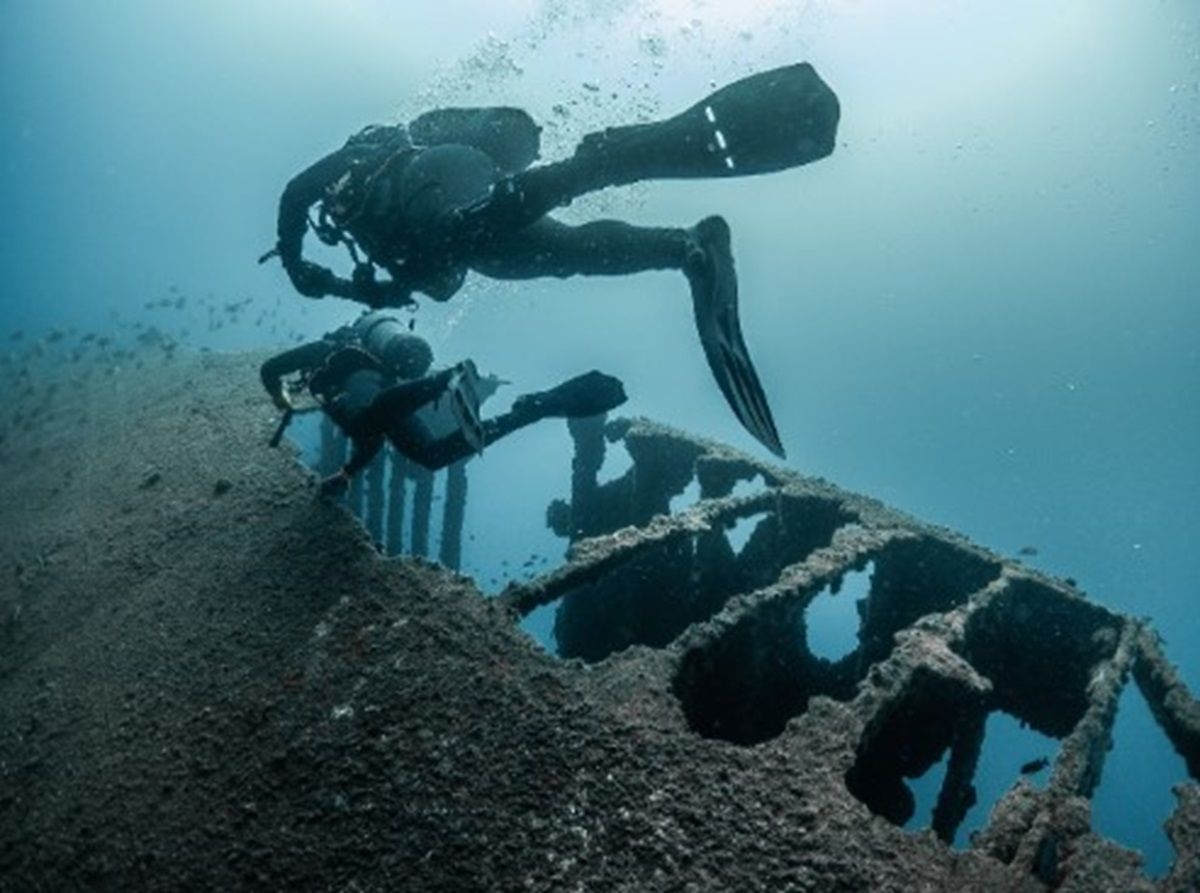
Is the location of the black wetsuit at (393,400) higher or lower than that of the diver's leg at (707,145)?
lower

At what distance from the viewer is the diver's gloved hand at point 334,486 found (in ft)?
12.6

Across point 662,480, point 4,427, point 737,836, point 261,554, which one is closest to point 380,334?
point 261,554

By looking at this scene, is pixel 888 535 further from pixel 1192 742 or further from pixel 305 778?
pixel 305 778

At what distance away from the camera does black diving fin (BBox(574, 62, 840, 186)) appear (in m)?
3.55

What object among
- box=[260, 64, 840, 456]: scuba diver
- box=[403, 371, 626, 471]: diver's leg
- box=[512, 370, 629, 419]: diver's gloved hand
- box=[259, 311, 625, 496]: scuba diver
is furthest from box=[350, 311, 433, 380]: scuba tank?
box=[512, 370, 629, 419]: diver's gloved hand

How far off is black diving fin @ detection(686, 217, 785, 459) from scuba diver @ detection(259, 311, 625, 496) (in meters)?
0.59

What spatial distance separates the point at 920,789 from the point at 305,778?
4335 centimetres

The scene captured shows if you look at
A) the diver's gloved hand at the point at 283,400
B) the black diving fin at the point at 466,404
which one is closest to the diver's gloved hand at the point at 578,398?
the black diving fin at the point at 466,404

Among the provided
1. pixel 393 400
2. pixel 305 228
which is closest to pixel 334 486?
pixel 393 400

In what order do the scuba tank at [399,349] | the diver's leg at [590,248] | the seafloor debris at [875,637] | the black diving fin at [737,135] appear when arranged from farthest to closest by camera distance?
the scuba tank at [399,349]
the diver's leg at [590,248]
the black diving fin at [737,135]
the seafloor debris at [875,637]

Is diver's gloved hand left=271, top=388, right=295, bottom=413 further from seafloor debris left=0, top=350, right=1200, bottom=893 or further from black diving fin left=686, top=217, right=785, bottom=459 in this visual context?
black diving fin left=686, top=217, right=785, bottom=459

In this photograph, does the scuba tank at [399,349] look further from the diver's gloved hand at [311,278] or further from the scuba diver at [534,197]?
the diver's gloved hand at [311,278]

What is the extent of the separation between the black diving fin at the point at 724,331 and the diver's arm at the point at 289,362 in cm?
248

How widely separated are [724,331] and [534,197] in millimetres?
1282
